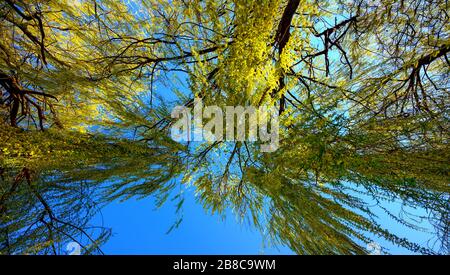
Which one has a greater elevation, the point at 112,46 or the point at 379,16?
the point at 379,16

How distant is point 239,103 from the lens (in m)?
1.45

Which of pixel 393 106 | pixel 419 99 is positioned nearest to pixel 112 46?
pixel 393 106

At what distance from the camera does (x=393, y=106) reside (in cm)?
189

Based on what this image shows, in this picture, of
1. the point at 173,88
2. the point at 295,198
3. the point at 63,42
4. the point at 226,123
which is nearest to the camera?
the point at 295,198

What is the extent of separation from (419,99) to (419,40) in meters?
0.39

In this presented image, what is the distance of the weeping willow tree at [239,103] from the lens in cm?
123

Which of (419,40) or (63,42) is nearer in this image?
(419,40)

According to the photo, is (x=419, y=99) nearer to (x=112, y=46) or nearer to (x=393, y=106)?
(x=393, y=106)

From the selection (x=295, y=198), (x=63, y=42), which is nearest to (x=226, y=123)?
(x=295, y=198)

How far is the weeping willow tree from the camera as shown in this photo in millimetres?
1227
